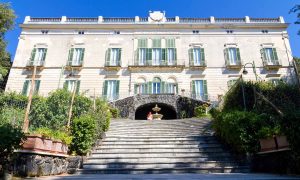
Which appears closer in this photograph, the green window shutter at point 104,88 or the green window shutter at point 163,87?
the green window shutter at point 104,88

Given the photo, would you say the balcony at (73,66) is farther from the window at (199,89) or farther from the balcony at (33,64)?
the window at (199,89)

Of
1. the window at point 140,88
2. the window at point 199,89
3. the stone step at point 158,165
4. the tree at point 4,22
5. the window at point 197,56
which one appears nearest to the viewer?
the stone step at point 158,165

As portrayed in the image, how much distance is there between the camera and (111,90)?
22328 millimetres

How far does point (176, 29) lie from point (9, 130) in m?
22.2

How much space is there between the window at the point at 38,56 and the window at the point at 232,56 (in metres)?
18.6

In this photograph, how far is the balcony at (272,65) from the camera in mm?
22453

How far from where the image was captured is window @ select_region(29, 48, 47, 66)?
75.8 ft

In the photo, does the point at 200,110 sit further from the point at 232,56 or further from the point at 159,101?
the point at 232,56

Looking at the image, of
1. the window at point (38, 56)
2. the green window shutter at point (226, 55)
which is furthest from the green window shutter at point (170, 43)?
the window at point (38, 56)

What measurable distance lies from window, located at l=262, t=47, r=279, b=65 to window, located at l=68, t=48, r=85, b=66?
18553 mm

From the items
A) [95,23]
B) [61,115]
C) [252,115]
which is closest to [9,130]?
[252,115]

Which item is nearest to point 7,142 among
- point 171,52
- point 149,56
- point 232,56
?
point 149,56

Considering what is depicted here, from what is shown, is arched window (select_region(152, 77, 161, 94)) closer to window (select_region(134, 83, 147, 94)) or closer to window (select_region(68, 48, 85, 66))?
window (select_region(134, 83, 147, 94))

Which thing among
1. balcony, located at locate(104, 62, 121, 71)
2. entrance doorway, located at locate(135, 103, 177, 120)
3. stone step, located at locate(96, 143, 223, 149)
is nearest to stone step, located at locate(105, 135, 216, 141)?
stone step, located at locate(96, 143, 223, 149)
